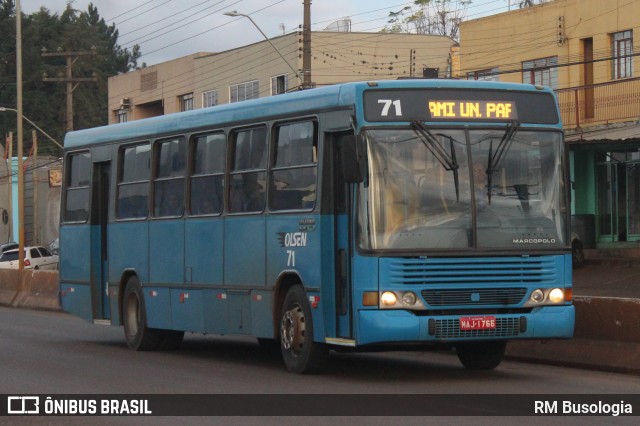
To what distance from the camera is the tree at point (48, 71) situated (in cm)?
10056

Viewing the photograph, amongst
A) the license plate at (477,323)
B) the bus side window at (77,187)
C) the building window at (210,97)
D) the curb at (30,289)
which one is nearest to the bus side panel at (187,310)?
the bus side window at (77,187)

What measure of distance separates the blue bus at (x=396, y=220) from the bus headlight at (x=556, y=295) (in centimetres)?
1

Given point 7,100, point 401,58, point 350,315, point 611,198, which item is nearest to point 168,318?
point 350,315

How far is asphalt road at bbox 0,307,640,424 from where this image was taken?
509 inches

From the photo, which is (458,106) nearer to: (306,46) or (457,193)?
(457,193)

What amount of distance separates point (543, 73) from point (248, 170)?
86.5 feet

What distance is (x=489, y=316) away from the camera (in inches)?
524

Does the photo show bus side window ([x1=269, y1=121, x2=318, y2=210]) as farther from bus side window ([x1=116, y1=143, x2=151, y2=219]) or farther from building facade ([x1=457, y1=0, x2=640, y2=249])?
building facade ([x1=457, y1=0, x2=640, y2=249])

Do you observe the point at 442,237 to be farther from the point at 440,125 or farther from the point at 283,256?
the point at 283,256

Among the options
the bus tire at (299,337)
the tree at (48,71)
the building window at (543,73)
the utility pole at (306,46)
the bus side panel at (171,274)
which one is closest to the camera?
the bus tire at (299,337)

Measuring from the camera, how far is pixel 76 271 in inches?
816

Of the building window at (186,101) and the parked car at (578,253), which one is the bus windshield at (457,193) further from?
the building window at (186,101)

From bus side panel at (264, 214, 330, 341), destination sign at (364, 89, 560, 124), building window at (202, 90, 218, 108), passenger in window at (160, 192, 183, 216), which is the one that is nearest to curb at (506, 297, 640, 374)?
destination sign at (364, 89, 560, 124)

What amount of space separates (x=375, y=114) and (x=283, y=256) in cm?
227
